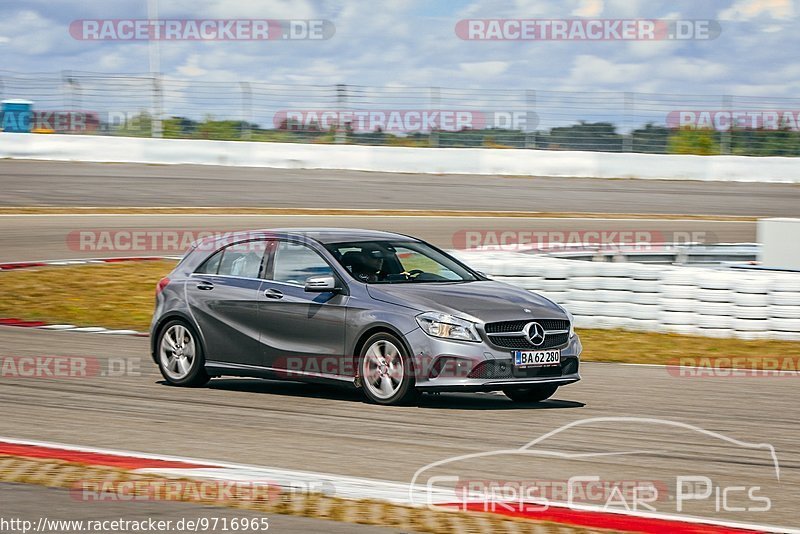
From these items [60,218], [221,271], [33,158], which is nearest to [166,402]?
[221,271]

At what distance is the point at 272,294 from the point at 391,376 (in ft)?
4.40

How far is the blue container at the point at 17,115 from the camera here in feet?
114

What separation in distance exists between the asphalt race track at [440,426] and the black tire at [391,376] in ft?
0.38

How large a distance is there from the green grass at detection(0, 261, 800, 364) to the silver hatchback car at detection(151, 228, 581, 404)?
3.49 metres

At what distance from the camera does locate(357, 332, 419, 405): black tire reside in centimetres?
884

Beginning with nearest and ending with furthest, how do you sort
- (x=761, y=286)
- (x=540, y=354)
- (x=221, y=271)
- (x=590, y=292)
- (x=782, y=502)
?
(x=782, y=502)
(x=540, y=354)
(x=221, y=271)
(x=761, y=286)
(x=590, y=292)

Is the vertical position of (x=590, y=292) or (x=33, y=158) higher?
(x=33, y=158)

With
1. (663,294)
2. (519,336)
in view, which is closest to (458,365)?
(519,336)

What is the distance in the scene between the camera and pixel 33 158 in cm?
3153

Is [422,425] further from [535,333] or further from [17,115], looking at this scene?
[17,115]

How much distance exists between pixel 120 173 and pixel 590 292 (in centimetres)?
1802

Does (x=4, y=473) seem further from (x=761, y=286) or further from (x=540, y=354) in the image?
(x=761, y=286)

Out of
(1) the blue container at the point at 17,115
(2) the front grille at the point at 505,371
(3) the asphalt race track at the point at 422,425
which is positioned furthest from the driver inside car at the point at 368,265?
(1) the blue container at the point at 17,115

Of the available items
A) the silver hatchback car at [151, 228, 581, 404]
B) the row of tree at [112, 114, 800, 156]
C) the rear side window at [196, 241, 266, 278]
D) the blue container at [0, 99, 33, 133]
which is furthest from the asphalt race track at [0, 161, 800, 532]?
the blue container at [0, 99, 33, 133]
